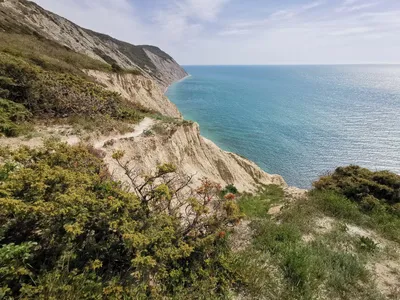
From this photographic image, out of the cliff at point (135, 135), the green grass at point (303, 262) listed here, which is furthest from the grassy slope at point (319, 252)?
the cliff at point (135, 135)

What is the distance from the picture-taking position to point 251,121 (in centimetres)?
4928

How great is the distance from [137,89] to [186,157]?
2545 cm

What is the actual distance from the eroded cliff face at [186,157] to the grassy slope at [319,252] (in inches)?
221

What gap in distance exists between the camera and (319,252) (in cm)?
727

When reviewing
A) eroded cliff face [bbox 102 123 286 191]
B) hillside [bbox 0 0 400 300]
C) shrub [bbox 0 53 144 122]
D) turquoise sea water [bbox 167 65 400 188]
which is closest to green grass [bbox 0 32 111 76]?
shrub [bbox 0 53 144 122]

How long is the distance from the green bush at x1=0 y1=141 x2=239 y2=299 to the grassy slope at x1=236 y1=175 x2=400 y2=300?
4.11ft

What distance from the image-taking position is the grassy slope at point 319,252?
5.79 metres

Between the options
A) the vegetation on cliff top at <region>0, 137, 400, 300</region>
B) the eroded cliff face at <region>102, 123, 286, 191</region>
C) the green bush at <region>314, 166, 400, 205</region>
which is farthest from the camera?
the eroded cliff face at <region>102, 123, 286, 191</region>

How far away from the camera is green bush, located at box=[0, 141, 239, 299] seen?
4004mm

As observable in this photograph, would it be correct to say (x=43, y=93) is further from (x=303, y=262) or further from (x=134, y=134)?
(x=303, y=262)

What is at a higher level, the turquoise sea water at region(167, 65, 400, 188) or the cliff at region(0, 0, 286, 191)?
the cliff at region(0, 0, 286, 191)

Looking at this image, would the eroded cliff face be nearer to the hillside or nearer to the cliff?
the cliff

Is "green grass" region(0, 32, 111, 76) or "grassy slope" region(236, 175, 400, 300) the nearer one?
"grassy slope" region(236, 175, 400, 300)

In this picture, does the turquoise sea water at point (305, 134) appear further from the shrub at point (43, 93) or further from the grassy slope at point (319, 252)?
the shrub at point (43, 93)
